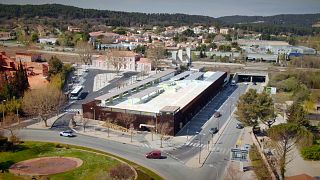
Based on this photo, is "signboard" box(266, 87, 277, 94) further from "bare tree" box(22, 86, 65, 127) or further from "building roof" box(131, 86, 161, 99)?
"bare tree" box(22, 86, 65, 127)

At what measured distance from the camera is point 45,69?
65.4 m

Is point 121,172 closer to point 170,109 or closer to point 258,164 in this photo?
point 258,164

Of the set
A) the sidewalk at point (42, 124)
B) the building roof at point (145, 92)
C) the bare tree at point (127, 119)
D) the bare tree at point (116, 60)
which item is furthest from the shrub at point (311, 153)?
the bare tree at point (116, 60)

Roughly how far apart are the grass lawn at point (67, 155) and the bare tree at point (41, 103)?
22.6ft

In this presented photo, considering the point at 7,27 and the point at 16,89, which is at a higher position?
the point at 7,27

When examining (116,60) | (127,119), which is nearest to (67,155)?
(127,119)

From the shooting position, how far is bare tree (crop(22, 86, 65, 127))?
42812 millimetres

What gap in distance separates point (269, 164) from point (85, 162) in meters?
16.0

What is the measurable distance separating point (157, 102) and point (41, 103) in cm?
1420

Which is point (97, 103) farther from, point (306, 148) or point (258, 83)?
point (258, 83)

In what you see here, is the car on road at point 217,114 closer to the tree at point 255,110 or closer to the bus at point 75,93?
the tree at point 255,110

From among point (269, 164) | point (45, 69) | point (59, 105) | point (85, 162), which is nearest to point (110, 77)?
point (45, 69)

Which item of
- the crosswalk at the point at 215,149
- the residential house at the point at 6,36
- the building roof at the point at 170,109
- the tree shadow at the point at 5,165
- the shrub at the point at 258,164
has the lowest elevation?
the crosswalk at the point at 215,149

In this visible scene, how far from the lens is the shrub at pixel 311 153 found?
33938mm
